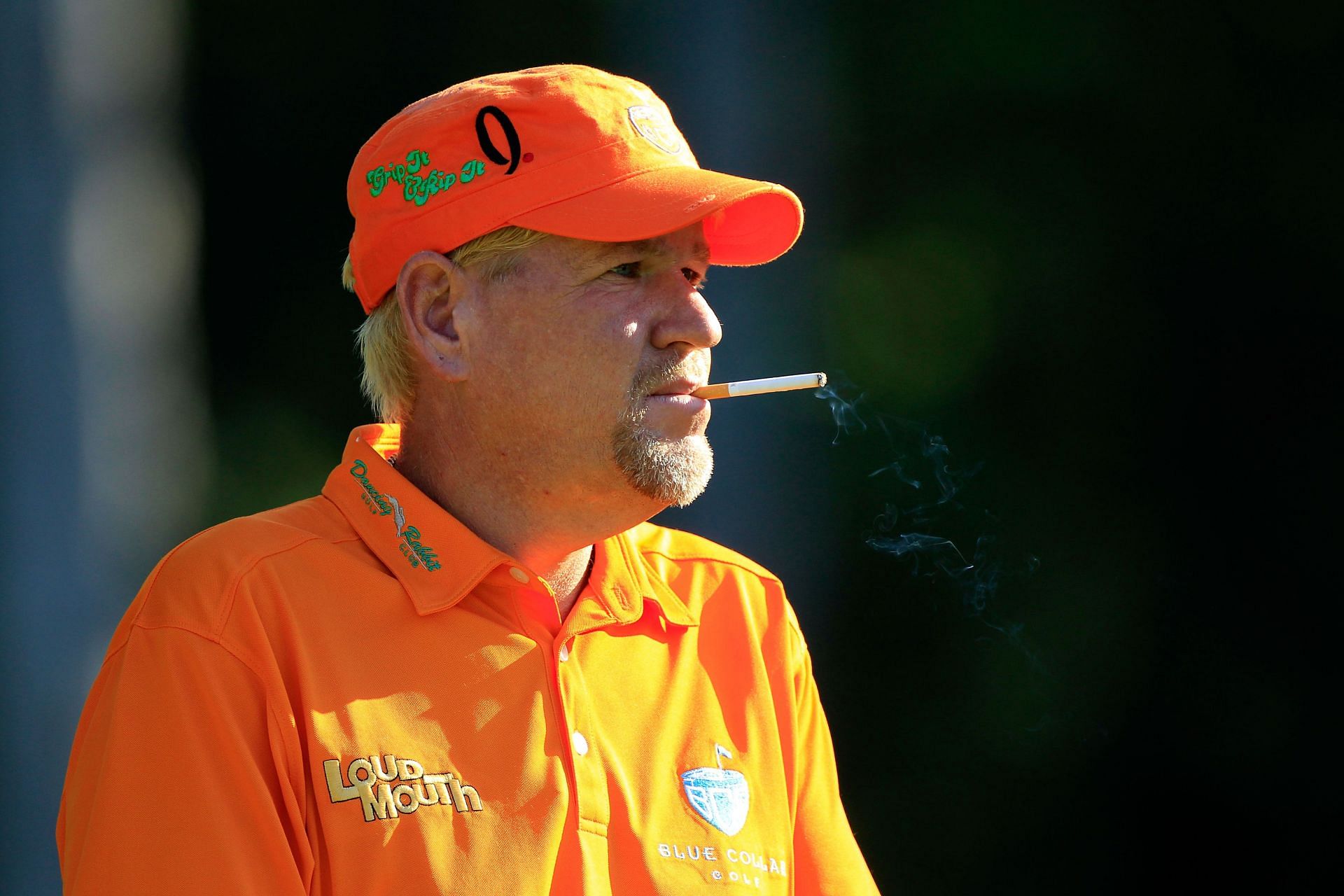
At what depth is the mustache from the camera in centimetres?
170

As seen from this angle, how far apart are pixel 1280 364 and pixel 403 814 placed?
5.71ft

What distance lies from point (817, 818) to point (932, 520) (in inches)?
29.6

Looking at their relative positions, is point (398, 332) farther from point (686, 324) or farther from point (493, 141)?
point (686, 324)

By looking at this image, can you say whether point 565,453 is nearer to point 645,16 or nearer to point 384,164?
point 384,164

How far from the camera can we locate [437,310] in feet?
5.95

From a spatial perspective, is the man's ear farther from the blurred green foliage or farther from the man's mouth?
the blurred green foliage

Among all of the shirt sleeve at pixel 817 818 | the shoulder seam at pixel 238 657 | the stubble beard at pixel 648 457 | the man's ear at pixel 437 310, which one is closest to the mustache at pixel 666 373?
the stubble beard at pixel 648 457

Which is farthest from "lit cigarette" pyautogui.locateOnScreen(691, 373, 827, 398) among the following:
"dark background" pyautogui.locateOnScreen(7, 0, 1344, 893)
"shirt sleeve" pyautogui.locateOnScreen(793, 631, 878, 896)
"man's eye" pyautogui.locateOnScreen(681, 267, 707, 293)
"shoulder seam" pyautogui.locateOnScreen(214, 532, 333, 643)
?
"dark background" pyautogui.locateOnScreen(7, 0, 1344, 893)

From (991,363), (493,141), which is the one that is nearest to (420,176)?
(493,141)

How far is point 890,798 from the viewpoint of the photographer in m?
2.63

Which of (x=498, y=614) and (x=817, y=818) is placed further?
(x=817, y=818)

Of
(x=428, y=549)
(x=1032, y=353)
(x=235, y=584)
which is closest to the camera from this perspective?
A: (x=235, y=584)

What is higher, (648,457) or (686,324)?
(686,324)

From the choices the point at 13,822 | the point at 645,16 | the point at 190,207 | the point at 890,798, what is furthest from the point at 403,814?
the point at 645,16
